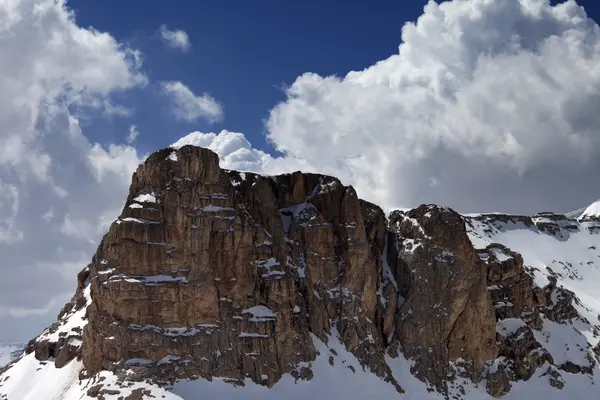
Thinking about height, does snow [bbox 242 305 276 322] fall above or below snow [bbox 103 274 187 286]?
below

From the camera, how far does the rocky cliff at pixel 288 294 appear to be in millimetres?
102625

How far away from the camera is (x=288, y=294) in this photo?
112625 mm

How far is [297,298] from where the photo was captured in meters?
115

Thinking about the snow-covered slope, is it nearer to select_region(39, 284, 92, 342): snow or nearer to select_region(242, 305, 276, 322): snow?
select_region(39, 284, 92, 342): snow

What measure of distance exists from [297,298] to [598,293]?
101 meters

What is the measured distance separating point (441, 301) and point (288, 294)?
107 feet

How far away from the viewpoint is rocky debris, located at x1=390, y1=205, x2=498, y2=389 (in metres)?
123

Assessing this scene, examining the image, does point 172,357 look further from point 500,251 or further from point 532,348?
point 500,251

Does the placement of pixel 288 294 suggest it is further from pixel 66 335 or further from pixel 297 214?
pixel 66 335

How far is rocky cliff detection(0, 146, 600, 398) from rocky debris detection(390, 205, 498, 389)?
0.22 metres

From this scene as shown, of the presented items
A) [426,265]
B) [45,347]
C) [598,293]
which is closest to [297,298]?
[426,265]

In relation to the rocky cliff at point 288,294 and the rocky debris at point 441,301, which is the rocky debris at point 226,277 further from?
the rocky debris at point 441,301

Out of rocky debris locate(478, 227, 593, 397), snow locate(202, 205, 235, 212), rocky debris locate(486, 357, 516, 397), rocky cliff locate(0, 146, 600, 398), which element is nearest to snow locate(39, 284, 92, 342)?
rocky cliff locate(0, 146, 600, 398)

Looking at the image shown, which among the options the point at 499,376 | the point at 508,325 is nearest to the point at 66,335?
the point at 499,376
